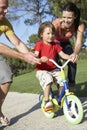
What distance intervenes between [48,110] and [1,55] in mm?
1096

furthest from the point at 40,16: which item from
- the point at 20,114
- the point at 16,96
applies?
the point at 20,114

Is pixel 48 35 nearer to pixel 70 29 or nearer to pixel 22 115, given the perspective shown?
pixel 70 29

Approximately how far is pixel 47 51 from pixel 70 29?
73cm

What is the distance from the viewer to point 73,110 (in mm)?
5480

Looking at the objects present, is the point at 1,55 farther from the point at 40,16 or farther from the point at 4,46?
the point at 40,16

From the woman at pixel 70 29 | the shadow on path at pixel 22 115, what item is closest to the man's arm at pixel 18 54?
the woman at pixel 70 29

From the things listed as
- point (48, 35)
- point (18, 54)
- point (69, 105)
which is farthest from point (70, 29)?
point (18, 54)

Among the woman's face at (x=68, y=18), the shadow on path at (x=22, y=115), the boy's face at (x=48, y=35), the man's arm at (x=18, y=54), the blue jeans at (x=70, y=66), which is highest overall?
the man's arm at (x=18, y=54)

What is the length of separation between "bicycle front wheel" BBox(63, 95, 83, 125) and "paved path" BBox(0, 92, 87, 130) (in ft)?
0.27

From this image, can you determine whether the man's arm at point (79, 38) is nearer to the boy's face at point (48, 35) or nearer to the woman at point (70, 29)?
the woman at point (70, 29)

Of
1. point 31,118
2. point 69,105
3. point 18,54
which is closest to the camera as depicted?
point 18,54

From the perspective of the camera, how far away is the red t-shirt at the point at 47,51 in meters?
5.93

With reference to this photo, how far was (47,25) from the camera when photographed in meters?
5.93

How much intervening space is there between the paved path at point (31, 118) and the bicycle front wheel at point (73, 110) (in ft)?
0.27
